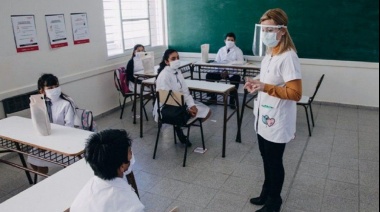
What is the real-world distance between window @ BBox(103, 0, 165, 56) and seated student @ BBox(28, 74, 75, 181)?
2.31m

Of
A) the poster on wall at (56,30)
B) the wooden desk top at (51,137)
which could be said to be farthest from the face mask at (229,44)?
the wooden desk top at (51,137)

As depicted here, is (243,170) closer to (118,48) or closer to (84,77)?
(84,77)

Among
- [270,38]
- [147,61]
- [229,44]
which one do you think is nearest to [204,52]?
[229,44]

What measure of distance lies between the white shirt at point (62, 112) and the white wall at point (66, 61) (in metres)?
1.11

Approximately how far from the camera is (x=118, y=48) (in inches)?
192

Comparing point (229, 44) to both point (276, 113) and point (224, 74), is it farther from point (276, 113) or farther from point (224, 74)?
point (276, 113)

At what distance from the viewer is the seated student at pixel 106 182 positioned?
1198 mm

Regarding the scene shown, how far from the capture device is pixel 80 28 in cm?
408

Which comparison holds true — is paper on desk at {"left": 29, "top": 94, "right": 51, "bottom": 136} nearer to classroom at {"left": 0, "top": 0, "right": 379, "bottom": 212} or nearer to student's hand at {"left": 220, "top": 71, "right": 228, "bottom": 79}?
classroom at {"left": 0, "top": 0, "right": 379, "bottom": 212}

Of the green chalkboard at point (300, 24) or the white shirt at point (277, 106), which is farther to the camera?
the green chalkboard at point (300, 24)

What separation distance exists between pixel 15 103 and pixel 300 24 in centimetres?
398

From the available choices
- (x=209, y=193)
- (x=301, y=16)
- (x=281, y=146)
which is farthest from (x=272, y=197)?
(x=301, y=16)

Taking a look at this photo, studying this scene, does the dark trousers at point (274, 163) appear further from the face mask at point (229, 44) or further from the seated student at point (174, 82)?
the face mask at point (229, 44)

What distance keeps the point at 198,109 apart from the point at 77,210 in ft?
6.93
